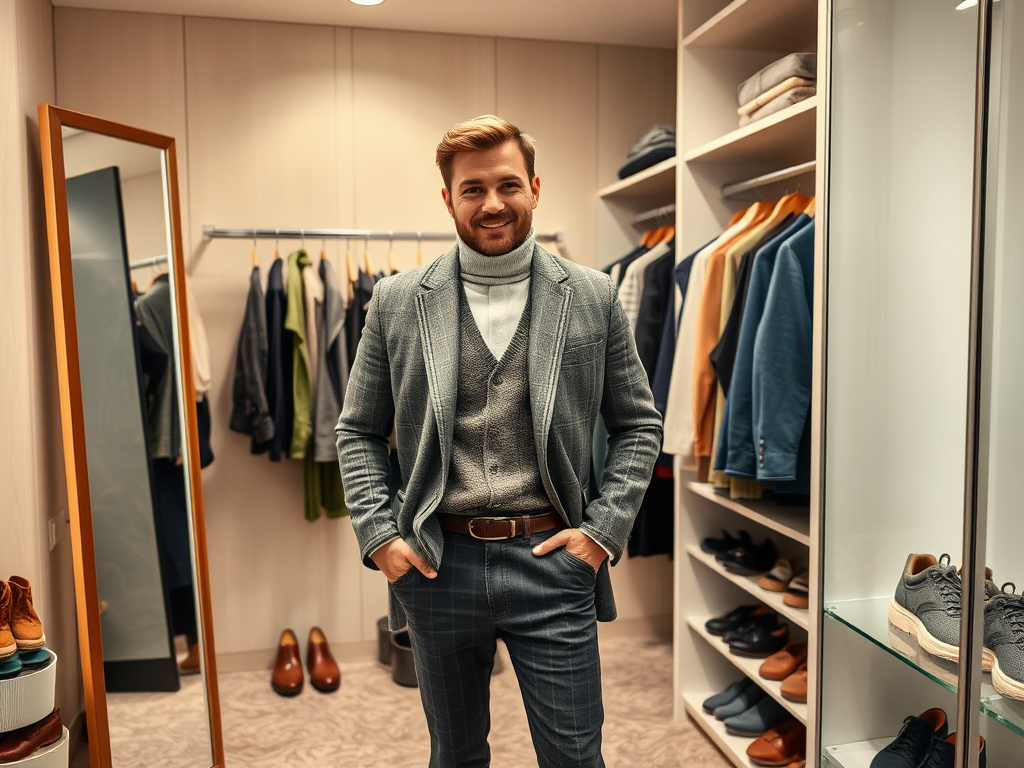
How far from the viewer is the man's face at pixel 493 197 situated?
5.01 feet

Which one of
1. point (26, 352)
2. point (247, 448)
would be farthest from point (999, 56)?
point (247, 448)

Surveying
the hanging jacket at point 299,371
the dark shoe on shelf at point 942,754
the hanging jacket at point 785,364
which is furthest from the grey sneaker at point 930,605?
the hanging jacket at point 299,371

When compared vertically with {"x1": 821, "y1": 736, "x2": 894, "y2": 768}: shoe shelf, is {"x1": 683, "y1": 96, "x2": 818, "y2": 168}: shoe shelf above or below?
above

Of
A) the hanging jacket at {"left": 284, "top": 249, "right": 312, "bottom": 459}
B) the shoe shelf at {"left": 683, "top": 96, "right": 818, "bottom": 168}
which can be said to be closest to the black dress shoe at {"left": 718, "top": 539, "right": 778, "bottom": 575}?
the shoe shelf at {"left": 683, "top": 96, "right": 818, "bottom": 168}

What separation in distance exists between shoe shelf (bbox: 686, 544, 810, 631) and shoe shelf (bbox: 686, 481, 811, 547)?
17 centimetres

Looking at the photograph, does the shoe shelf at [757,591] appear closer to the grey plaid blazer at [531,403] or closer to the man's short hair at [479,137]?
the grey plaid blazer at [531,403]

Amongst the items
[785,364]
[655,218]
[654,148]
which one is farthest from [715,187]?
[785,364]

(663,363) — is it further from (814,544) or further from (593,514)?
(593,514)

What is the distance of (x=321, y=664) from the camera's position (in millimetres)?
3080

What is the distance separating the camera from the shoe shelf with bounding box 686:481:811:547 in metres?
2.15

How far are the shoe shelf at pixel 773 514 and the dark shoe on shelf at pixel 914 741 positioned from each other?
425 mm

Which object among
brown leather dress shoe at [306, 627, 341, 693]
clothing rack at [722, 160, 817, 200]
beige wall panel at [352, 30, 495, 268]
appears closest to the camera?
clothing rack at [722, 160, 817, 200]

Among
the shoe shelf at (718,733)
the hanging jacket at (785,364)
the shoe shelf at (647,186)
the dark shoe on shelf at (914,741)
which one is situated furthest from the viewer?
the shoe shelf at (647,186)

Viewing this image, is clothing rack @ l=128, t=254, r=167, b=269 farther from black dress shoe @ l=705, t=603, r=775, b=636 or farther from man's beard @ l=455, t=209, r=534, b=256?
black dress shoe @ l=705, t=603, r=775, b=636
